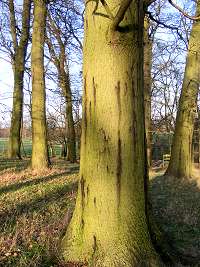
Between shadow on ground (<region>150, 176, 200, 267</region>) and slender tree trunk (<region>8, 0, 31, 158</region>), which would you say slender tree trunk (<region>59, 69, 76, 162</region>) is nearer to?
slender tree trunk (<region>8, 0, 31, 158</region>)

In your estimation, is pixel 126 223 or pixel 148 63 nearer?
pixel 126 223

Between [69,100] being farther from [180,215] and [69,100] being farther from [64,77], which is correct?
[180,215]

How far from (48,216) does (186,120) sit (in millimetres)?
9837

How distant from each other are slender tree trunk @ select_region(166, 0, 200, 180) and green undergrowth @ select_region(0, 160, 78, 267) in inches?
200

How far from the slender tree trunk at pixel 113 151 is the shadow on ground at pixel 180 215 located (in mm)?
1031

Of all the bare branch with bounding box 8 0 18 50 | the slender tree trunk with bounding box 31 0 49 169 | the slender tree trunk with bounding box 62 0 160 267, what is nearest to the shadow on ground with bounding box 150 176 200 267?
the slender tree trunk with bounding box 62 0 160 267

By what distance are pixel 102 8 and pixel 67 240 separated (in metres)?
2.81

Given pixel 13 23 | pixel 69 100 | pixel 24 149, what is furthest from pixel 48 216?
pixel 24 149

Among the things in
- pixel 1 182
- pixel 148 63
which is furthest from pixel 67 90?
pixel 1 182

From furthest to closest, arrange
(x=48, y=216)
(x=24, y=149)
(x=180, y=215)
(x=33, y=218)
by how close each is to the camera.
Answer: (x=24, y=149), (x=180, y=215), (x=48, y=216), (x=33, y=218)

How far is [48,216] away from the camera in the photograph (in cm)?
720

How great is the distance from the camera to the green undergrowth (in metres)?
5.06

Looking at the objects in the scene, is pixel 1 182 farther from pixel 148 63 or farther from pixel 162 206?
pixel 148 63

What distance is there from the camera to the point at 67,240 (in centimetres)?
538
